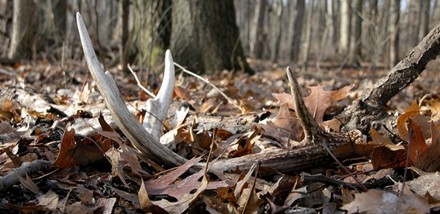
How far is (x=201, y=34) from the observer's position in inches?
238

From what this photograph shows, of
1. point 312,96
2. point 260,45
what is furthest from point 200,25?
point 260,45

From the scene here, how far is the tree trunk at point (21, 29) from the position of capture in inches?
256

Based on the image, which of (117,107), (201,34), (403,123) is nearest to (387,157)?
(403,123)

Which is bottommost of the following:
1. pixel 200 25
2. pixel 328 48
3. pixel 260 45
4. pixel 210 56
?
pixel 328 48

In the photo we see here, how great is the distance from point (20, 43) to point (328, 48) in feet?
72.5

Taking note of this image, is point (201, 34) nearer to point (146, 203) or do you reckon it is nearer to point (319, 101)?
point (319, 101)

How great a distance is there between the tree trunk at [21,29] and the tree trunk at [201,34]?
6.98 feet

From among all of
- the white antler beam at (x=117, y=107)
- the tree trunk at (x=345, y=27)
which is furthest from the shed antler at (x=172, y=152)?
the tree trunk at (x=345, y=27)

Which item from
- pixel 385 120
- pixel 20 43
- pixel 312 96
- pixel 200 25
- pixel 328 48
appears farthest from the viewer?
pixel 328 48

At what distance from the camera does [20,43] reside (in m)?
6.75

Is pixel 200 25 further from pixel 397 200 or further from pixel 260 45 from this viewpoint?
pixel 260 45

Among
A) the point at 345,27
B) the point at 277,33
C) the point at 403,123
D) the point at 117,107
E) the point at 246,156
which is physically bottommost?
the point at 277,33

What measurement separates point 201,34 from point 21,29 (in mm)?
2658

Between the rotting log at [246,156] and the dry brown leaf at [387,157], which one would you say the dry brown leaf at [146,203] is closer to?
the rotting log at [246,156]
